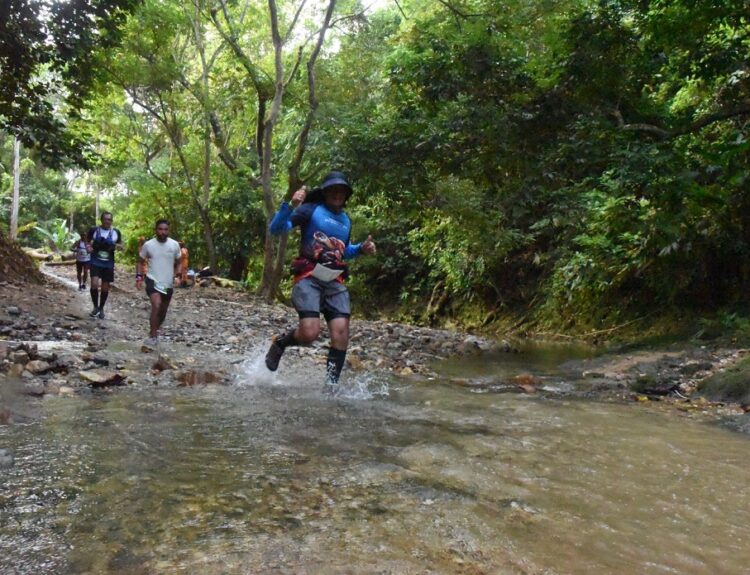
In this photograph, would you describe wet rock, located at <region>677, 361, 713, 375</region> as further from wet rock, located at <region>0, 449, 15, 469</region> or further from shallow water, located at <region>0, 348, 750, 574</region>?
wet rock, located at <region>0, 449, 15, 469</region>

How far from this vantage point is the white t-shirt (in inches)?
317

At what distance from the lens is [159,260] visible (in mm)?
8102

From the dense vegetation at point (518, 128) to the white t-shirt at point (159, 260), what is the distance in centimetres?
254

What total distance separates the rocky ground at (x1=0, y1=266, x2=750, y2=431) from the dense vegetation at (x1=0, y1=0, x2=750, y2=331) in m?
2.31

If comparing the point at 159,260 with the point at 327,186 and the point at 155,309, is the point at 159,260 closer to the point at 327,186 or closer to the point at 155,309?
the point at 155,309

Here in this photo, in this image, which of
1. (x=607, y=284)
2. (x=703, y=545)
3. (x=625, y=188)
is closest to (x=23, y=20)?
(x=625, y=188)

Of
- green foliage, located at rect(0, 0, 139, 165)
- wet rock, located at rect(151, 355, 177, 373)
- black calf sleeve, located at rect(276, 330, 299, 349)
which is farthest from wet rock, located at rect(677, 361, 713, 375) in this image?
green foliage, located at rect(0, 0, 139, 165)

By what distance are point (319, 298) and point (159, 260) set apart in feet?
12.1

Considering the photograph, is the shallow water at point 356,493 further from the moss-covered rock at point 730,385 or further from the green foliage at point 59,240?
the green foliage at point 59,240

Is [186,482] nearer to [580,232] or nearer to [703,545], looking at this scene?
[703,545]

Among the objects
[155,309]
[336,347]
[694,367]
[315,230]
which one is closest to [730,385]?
[694,367]

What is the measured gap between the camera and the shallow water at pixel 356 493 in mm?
1912

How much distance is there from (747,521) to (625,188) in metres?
6.19

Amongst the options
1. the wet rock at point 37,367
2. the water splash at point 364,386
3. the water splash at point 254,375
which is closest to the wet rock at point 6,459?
the wet rock at point 37,367
